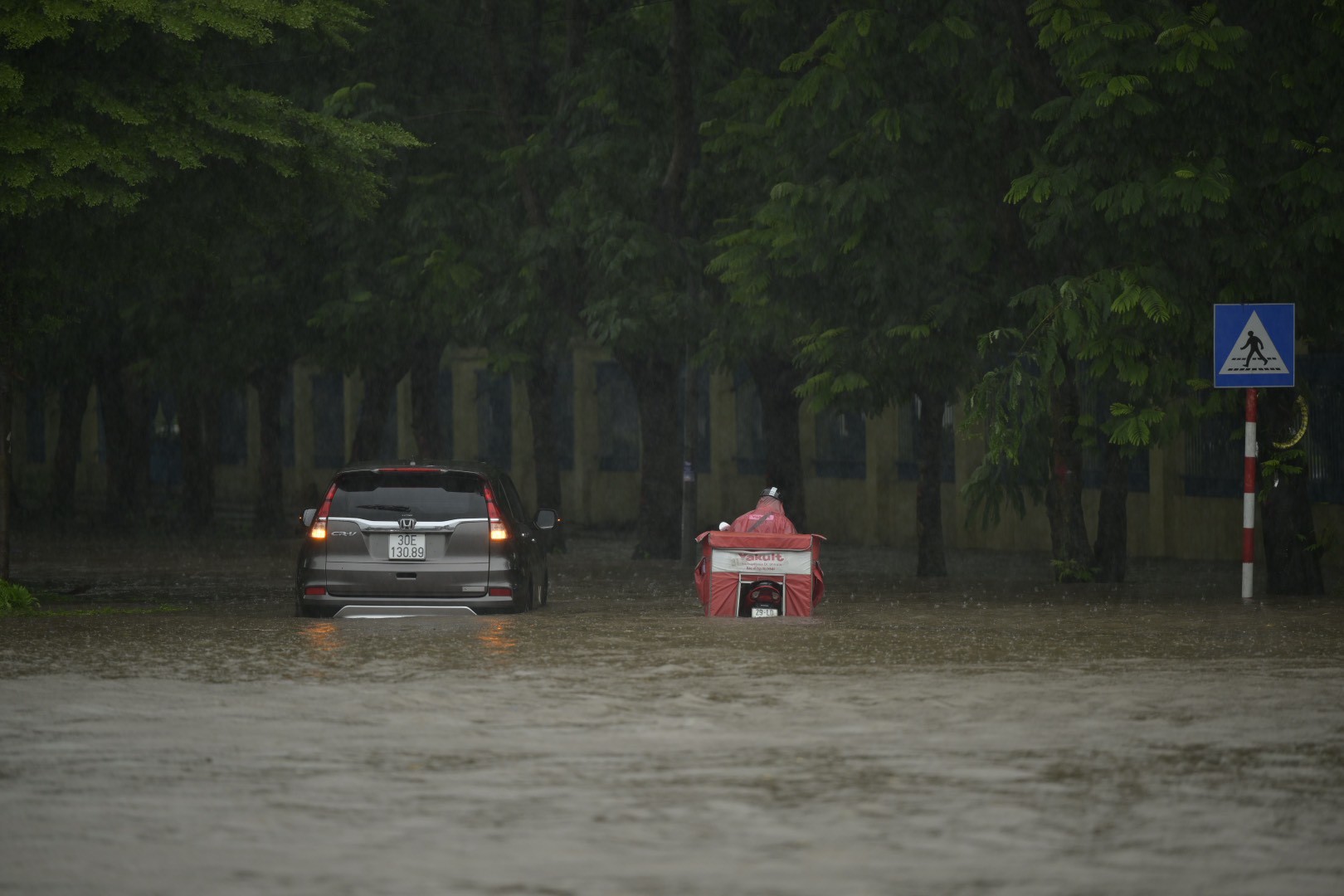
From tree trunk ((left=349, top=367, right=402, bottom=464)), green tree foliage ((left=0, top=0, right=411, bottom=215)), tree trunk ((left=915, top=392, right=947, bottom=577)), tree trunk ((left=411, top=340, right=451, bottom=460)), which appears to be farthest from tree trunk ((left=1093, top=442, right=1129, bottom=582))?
tree trunk ((left=411, top=340, right=451, bottom=460))

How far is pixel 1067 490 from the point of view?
82.5 ft

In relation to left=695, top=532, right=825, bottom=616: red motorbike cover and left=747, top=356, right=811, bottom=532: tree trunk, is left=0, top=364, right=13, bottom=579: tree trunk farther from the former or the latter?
left=747, top=356, right=811, bottom=532: tree trunk

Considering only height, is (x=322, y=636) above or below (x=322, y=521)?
below

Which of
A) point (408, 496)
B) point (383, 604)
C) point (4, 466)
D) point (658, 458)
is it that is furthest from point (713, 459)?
point (383, 604)

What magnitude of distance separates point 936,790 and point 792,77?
20.6 m

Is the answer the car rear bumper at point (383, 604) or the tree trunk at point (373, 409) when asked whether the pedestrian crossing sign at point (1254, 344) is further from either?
the tree trunk at point (373, 409)

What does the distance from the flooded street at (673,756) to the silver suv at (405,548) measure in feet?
1.42

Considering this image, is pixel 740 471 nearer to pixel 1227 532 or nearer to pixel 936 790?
pixel 1227 532

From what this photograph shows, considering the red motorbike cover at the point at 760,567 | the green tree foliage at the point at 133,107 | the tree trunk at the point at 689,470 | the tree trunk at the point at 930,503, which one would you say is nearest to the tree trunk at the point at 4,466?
the green tree foliage at the point at 133,107

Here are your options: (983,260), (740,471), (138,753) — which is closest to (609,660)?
(138,753)

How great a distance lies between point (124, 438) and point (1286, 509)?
28.1 metres

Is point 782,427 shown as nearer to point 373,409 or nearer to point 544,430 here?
point 544,430

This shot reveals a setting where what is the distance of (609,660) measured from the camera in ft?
47.3

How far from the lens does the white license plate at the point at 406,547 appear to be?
18156 millimetres
